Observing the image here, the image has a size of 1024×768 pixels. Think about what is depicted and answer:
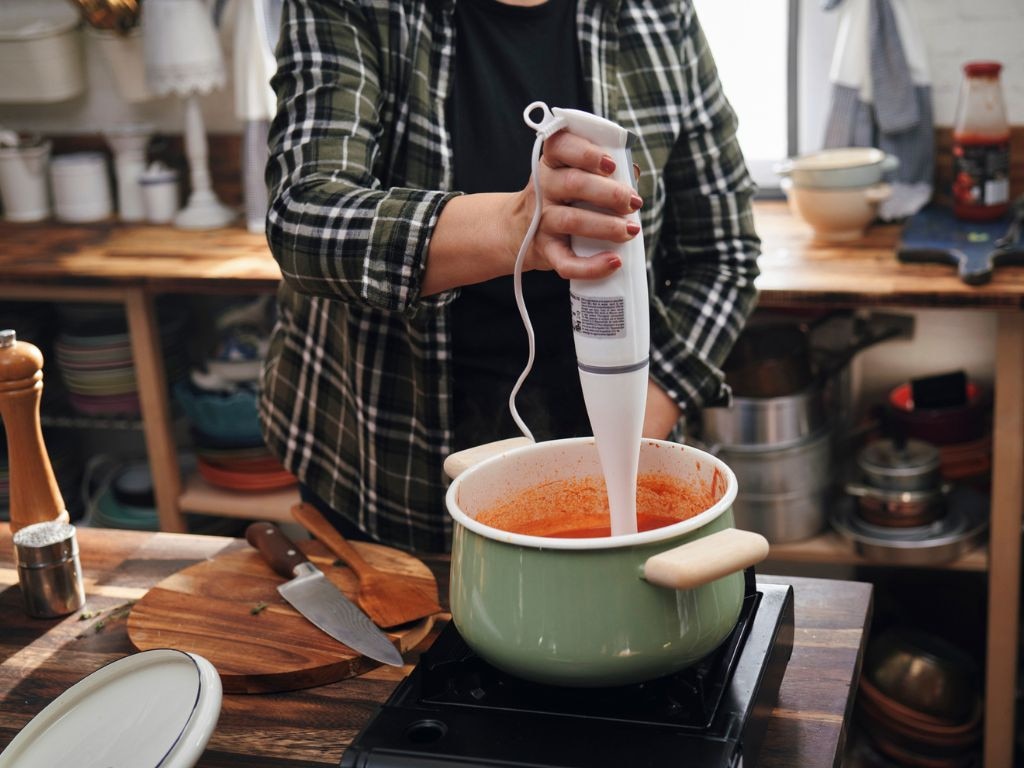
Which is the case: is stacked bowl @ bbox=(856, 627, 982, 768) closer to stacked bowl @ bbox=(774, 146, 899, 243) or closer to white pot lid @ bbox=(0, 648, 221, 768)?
stacked bowl @ bbox=(774, 146, 899, 243)

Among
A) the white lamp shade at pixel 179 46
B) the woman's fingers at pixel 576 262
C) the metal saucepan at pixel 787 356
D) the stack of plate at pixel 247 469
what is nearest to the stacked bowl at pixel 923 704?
the metal saucepan at pixel 787 356

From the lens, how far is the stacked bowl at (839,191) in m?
2.15

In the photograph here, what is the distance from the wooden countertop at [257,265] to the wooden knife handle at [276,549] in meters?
1.06

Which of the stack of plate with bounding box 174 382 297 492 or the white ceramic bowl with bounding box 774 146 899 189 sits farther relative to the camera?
the stack of plate with bounding box 174 382 297 492

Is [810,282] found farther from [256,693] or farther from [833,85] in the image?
[256,693]

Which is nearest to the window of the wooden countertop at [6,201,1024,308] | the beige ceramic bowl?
the wooden countertop at [6,201,1024,308]

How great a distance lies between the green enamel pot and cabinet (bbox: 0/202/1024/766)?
123cm

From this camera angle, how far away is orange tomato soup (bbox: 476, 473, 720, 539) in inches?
33.8

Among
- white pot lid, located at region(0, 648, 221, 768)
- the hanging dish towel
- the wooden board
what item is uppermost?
the hanging dish towel

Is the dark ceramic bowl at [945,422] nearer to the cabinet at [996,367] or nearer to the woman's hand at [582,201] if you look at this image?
the cabinet at [996,367]

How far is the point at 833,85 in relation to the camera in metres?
2.31

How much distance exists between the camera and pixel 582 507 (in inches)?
35.6

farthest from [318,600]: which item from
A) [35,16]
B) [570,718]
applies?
[35,16]

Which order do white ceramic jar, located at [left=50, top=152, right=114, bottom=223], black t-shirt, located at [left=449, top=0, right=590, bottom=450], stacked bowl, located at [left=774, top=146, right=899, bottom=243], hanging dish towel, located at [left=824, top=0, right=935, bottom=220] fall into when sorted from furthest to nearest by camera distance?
white ceramic jar, located at [left=50, top=152, right=114, bottom=223]
hanging dish towel, located at [left=824, top=0, right=935, bottom=220]
stacked bowl, located at [left=774, top=146, right=899, bottom=243]
black t-shirt, located at [left=449, top=0, right=590, bottom=450]
